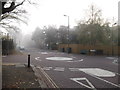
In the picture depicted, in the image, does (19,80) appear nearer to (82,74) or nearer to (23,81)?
(23,81)

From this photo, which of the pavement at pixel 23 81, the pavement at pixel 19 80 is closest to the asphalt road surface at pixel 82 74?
the pavement at pixel 23 81

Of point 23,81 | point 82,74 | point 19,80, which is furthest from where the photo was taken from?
point 82,74

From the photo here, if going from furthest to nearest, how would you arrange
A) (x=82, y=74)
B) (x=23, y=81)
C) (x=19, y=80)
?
(x=82, y=74) < (x=19, y=80) < (x=23, y=81)

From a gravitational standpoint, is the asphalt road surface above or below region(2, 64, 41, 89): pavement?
below

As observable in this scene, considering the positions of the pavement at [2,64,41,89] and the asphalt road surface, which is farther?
the asphalt road surface

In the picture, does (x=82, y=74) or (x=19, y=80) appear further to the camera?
(x=82, y=74)

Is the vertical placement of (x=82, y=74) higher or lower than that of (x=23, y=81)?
lower

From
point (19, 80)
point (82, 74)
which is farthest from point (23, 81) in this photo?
point (82, 74)

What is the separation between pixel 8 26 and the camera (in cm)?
2488

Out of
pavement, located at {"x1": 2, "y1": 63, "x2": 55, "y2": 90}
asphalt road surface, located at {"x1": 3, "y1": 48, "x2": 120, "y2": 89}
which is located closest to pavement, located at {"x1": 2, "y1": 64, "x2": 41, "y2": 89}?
pavement, located at {"x1": 2, "y1": 63, "x2": 55, "y2": 90}

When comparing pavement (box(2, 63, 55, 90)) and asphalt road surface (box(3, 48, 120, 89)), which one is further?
asphalt road surface (box(3, 48, 120, 89))

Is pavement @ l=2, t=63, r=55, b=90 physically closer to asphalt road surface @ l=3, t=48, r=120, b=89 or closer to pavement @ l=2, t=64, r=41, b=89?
pavement @ l=2, t=64, r=41, b=89

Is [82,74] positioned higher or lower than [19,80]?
lower

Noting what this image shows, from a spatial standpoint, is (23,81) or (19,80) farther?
(19,80)
